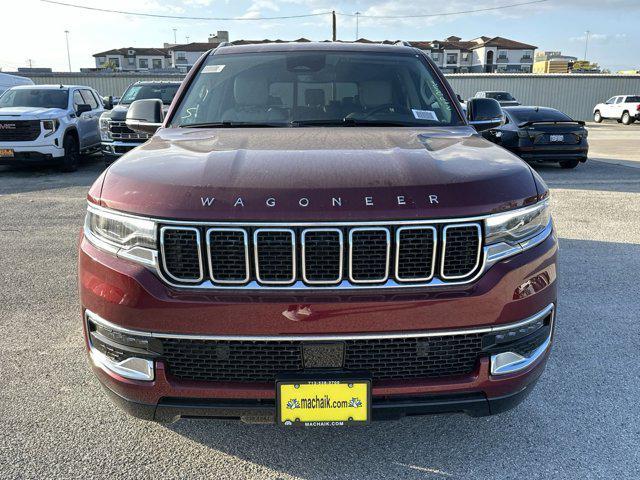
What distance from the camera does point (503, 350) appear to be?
87.6 inches

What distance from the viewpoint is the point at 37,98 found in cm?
1262

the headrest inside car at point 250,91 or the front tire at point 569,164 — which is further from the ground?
the headrest inside car at point 250,91

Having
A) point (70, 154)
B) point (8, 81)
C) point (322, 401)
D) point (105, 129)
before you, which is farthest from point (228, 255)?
point (8, 81)

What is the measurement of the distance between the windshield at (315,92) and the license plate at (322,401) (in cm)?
180

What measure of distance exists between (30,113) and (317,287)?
11527 millimetres

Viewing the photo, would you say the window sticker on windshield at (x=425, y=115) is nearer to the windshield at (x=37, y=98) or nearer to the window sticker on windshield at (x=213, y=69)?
the window sticker on windshield at (x=213, y=69)

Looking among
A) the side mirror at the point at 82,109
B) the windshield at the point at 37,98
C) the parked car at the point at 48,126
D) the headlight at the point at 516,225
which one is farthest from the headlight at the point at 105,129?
the headlight at the point at 516,225

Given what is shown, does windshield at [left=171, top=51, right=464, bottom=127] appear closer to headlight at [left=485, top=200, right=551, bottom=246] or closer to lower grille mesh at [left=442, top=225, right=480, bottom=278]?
headlight at [left=485, top=200, right=551, bottom=246]

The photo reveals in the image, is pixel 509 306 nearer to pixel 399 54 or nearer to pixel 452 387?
pixel 452 387

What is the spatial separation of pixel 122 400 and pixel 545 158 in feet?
37.9

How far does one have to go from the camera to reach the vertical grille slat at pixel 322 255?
2.07 m

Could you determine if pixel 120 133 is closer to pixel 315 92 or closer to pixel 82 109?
pixel 82 109

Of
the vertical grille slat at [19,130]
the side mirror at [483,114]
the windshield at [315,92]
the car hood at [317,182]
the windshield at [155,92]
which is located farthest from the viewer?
the windshield at [155,92]

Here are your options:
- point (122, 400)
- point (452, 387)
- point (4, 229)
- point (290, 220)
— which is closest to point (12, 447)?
point (122, 400)
